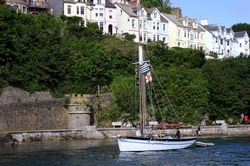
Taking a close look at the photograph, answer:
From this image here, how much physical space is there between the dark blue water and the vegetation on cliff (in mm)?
15345

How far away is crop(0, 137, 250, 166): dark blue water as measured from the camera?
47312mm

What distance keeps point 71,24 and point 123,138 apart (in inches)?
1783

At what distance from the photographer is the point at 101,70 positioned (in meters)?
85.2

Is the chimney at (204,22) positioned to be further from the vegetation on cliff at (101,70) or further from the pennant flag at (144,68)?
the pennant flag at (144,68)

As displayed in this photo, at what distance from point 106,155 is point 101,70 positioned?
33887mm

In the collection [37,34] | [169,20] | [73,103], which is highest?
[169,20]

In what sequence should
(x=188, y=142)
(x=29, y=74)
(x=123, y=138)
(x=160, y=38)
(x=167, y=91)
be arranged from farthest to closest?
1. (x=160, y=38)
2. (x=167, y=91)
3. (x=29, y=74)
4. (x=188, y=142)
5. (x=123, y=138)

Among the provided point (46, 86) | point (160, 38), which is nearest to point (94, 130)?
point (46, 86)

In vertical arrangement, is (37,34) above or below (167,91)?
above

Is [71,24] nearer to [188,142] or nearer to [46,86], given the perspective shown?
[46,86]

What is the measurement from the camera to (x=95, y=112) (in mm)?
78688

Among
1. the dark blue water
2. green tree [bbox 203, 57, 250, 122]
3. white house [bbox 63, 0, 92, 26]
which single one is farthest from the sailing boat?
white house [bbox 63, 0, 92, 26]

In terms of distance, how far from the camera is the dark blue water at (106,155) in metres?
47.3

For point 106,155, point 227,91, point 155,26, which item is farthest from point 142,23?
point 106,155
